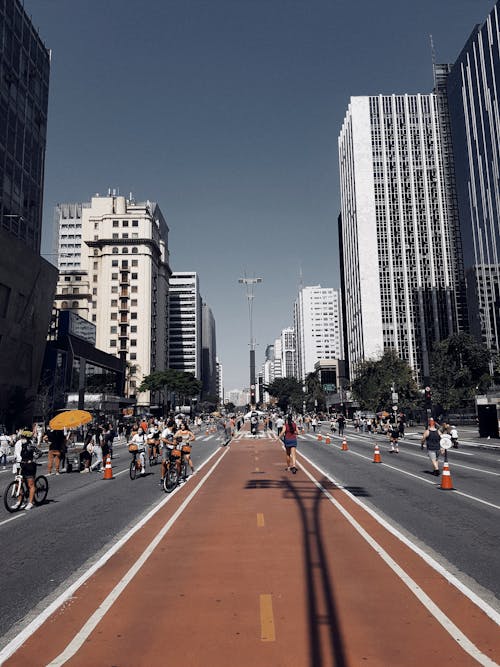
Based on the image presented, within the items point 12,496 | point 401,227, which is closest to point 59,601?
point 12,496

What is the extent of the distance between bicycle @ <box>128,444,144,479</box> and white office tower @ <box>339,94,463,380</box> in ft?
336

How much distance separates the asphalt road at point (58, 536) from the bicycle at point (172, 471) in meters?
0.40

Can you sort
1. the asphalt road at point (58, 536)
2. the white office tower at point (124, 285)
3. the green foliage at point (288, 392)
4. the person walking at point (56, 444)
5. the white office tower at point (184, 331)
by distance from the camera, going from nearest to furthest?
the asphalt road at point (58, 536) → the person walking at point (56, 444) → the white office tower at point (124, 285) → the green foliage at point (288, 392) → the white office tower at point (184, 331)

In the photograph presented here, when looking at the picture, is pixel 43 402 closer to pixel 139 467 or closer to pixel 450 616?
pixel 139 467

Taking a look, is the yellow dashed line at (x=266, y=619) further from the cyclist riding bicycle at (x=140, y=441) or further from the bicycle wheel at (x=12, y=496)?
the cyclist riding bicycle at (x=140, y=441)

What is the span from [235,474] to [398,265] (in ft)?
364

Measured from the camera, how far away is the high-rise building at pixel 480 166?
343 feet

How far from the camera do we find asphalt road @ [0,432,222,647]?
21.1ft

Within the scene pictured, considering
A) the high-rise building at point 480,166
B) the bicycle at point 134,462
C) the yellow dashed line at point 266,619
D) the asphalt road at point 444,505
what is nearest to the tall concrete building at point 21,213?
the bicycle at point 134,462

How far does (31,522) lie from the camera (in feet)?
36.8

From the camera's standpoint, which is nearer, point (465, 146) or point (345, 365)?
point (465, 146)

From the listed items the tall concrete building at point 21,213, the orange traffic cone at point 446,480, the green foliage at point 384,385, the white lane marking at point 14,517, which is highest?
the tall concrete building at point 21,213

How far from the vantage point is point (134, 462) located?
1827cm

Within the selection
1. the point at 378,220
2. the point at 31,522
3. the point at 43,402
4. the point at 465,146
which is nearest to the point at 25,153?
the point at 43,402
